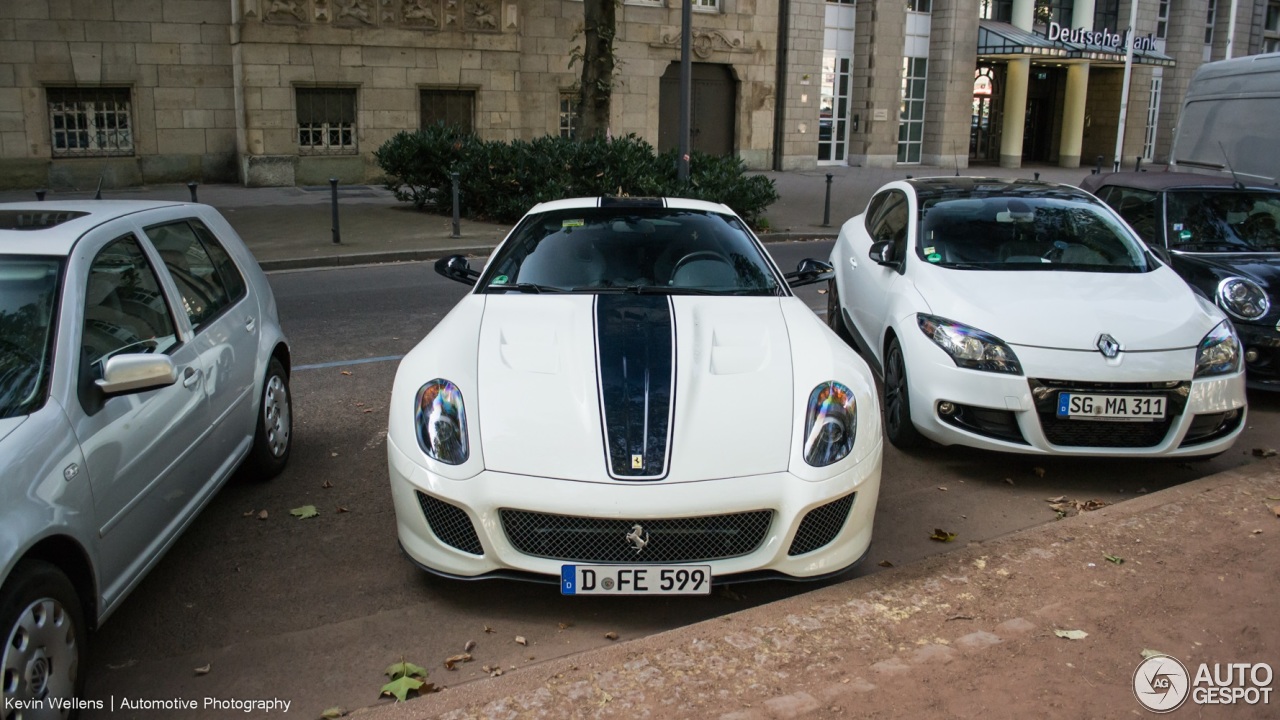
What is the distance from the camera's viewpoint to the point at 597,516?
12.6ft

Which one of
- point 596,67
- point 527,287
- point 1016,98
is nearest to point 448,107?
point 596,67

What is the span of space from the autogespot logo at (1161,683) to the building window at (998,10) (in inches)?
1351

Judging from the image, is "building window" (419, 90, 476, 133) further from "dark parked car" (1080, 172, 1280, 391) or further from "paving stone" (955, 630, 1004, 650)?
"paving stone" (955, 630, 1004, 650)

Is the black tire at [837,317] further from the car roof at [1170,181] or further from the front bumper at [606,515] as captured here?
the front bumper at [606,515]

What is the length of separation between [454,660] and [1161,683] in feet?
7.73

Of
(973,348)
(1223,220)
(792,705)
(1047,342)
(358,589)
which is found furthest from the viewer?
(1223,220)

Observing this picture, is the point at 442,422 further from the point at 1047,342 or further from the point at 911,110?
the point at 911,110

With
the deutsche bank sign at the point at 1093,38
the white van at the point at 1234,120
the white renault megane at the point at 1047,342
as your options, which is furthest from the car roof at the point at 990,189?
the deutsche bank sign at the point at 1093,38

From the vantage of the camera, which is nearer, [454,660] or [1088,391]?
[454,660]

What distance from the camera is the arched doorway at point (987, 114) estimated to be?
3556 cm

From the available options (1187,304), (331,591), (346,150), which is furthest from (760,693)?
(346,150)

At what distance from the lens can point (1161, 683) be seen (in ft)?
11.5

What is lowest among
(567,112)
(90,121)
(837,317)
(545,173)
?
(837,317)

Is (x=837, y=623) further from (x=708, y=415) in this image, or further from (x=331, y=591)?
(x=331, y=591)
